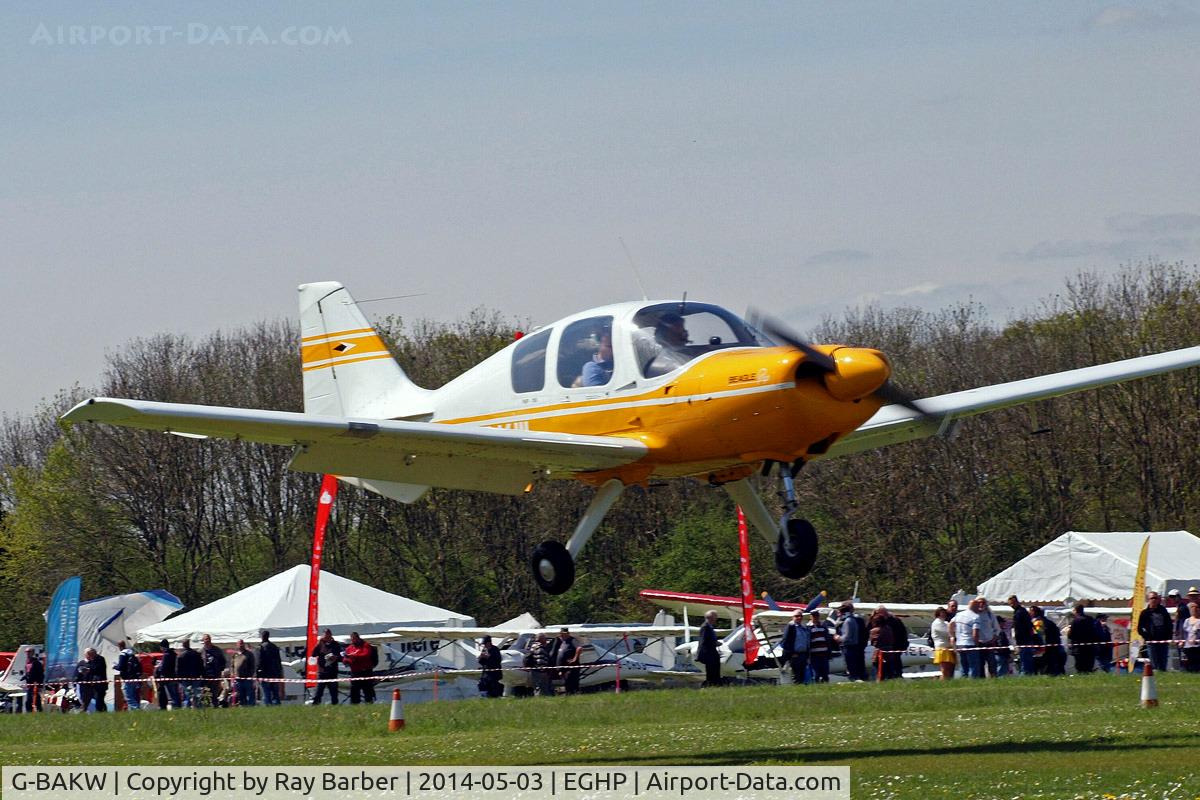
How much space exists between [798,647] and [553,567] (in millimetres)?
11037

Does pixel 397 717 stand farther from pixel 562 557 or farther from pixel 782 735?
pixel 782 735

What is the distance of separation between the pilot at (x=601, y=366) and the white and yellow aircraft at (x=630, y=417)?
0.01m

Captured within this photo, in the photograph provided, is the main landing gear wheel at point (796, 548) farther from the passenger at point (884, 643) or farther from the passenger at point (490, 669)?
the passenger at point (490, 669)

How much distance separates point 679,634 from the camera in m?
32.8

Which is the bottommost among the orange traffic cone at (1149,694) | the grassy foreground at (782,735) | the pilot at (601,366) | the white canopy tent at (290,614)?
the grassy foreground at (782,735)

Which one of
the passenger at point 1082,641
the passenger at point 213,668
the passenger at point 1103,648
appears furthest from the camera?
the passenger at point 213,668

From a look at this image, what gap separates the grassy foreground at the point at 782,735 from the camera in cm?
1226

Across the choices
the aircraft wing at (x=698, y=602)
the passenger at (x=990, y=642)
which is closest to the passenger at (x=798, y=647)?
the passenger at (x=990, y=642)

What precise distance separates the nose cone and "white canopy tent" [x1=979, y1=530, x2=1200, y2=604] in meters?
17.0

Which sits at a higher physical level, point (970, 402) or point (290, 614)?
point (970, 402)

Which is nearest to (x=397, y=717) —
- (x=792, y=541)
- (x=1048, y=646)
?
(x=792, y=541)

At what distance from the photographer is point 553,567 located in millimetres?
15273

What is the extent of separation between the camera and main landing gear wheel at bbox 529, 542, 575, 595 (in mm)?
15258

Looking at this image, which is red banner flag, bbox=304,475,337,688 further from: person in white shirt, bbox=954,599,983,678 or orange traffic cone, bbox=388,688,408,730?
person in white shirt, bbox=954,599,983,678
